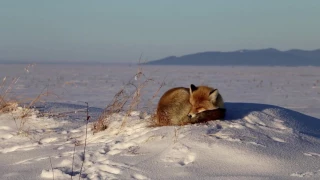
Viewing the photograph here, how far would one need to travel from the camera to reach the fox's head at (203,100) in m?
5.89

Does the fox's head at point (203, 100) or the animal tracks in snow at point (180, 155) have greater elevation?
the fox's head at point (203, 100)

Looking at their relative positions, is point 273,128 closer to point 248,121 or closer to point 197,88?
point 248,121

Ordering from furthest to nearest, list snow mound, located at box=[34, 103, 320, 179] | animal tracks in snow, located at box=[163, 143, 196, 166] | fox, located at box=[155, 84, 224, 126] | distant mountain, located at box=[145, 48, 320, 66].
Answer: distant mountain, located at box=[145, 48, 320, 66]
fox, located at box=[155, 84, 224, 126]
animal tracks in snow, located at box=[163, 143, 196, 166]
snow mound, located at box=[34, 103, 320, 179]

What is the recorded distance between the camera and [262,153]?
429 cm

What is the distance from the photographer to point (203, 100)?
19.7ft

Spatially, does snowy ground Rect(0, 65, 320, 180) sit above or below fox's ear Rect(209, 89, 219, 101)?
below

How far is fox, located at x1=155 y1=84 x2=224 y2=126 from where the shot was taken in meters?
5.87

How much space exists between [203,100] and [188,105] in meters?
0.23

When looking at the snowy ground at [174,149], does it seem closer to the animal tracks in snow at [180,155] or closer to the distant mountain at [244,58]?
the animal tracks in snow at [180,155]

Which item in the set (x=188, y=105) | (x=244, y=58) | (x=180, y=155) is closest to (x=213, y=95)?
(x=188, y=105)

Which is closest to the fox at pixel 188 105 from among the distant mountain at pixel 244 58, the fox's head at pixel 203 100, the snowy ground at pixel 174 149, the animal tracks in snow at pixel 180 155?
the fox's head at pixel 203 100

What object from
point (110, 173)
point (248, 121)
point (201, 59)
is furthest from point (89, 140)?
point (201, 59)

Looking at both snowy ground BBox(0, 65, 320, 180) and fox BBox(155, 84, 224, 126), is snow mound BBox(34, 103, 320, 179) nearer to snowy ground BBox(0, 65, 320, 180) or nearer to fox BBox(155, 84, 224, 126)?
snowy ground BBox(0, 65, 320, 180)

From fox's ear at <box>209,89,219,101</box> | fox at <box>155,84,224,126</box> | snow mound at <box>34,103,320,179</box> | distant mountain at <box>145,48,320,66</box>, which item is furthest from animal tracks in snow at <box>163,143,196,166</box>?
distant mountain at <box>145,48,320,66</box>
